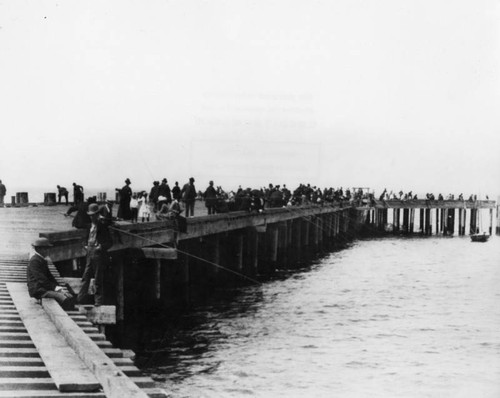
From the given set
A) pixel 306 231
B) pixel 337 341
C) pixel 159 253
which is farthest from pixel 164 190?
pixel 306 231

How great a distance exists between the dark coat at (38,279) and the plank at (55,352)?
19cm

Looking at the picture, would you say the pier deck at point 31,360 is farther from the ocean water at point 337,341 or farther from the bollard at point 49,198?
the bollard at point 49,198

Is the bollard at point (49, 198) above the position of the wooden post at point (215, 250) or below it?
above

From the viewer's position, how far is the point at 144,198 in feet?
87.2

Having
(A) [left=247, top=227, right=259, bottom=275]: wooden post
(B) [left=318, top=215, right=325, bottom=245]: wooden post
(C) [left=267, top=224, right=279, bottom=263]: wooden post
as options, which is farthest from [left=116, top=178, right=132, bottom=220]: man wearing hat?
(B) [left=318, top=215, right=325, bottom=245]: wooden post

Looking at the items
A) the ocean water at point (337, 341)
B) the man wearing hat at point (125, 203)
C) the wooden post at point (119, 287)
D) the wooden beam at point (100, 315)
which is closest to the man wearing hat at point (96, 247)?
the wooden beam at point (100, 315)

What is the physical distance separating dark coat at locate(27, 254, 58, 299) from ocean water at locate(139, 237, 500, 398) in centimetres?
439

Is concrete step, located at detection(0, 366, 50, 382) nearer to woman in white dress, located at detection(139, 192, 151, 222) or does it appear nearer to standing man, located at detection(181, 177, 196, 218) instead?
woman in white dress, located at detection(139, 192, 151, 222)

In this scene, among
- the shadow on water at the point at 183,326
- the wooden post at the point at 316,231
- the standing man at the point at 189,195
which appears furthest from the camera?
the wooden post at the point at 316,231

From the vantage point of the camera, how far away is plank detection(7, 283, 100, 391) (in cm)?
623

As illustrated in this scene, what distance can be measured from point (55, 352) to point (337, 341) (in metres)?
12.8

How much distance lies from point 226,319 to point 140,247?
368 centimetres

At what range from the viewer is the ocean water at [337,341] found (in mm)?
15055

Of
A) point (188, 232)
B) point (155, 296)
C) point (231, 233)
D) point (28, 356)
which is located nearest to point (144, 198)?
point (188, 232)
